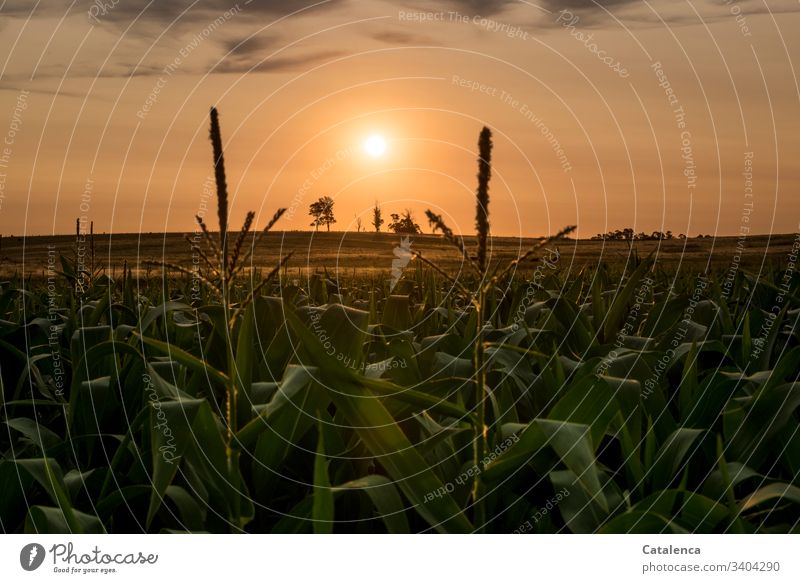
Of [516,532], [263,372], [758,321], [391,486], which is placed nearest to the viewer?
[391,486]

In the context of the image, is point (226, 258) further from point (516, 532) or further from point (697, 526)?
point (697, 526)

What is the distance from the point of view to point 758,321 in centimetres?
322

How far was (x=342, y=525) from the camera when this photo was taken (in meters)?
1.74

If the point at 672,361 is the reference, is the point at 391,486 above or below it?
below

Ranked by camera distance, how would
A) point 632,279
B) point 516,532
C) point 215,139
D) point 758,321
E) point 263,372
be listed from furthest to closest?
point 758,321 < point 632,279 < point 263,372 < point 516,532 < point 215,139

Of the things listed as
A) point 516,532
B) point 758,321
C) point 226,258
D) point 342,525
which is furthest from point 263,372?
point 758,321

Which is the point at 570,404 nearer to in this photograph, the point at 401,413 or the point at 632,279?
the point at 401,413

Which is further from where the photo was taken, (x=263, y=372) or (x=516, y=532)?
(x=263, y=372)

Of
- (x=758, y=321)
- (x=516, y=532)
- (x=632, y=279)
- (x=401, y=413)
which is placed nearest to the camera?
(x=516, y=532)
